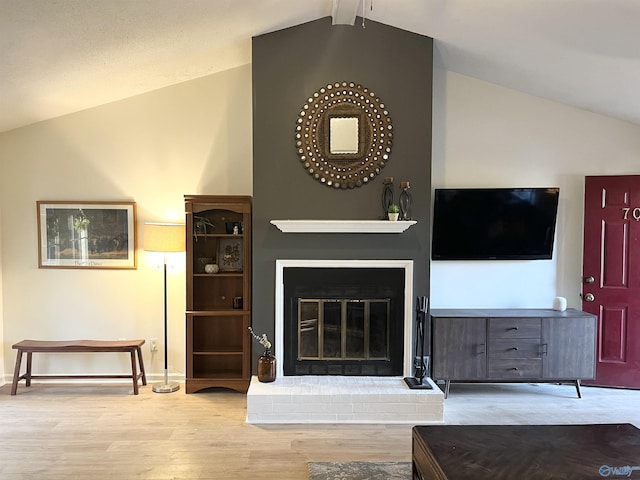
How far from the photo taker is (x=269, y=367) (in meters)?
3.89

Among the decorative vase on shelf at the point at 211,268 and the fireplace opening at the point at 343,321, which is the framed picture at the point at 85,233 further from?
the fireplace opening at the point at 343,321

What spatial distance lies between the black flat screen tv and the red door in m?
0.42

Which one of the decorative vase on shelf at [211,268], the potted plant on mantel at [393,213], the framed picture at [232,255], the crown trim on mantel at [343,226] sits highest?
the potted plant on mantel at [393,213]

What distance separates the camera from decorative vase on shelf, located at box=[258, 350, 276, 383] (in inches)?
153

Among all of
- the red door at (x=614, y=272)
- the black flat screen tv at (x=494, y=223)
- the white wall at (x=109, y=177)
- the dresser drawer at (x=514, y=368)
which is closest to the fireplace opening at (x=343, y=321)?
the black flat screen tv at (x=494, y=223)

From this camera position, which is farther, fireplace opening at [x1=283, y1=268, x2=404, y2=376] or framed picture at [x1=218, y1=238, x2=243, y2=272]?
framed picture at [x1=218, y1=238, x2=243, y2=272]

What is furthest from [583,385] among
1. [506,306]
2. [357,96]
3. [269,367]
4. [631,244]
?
[357,96]

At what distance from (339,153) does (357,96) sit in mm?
504

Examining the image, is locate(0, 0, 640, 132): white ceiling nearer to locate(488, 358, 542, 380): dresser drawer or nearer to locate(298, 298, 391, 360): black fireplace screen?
locate(298, 298, 391, 360): black fireplace screen

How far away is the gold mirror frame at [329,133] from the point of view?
401cm

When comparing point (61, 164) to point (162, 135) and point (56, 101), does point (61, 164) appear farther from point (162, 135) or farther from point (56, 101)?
point (162, 135)

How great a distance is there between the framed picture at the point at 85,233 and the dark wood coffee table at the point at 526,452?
3.33 metres

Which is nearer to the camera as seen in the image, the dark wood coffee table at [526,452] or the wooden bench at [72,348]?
the dark wood coffee table at [526,452]

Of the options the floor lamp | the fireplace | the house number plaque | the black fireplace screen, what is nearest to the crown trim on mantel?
the fireplace
